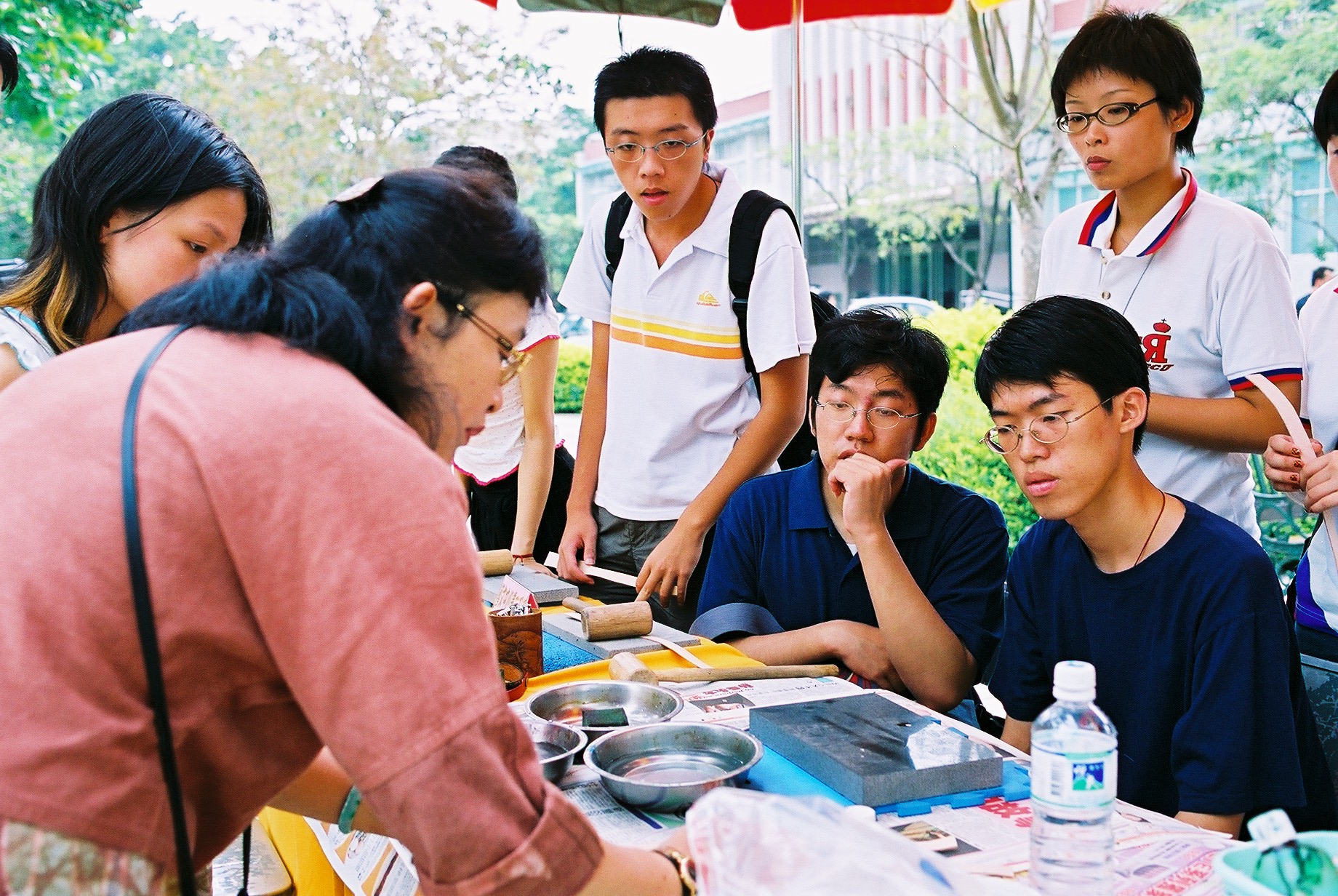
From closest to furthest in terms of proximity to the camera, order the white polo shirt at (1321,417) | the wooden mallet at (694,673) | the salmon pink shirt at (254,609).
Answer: the salmon pink shirt at (254,609) → the wooden mallet at (694,673) → the white polo shirt at (1321,417)

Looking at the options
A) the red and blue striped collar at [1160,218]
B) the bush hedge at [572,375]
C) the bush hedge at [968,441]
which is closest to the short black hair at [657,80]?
the red and blue striped collar at [1160,218]

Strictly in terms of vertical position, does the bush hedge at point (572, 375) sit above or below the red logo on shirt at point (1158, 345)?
below

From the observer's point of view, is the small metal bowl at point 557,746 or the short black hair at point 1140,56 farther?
the short black hair at point 1140,56

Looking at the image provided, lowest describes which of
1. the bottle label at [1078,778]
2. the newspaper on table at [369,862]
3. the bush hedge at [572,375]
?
the bush hedge at [572,375]

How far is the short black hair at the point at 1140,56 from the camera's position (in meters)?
2.48

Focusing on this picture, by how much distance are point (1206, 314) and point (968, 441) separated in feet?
11.1

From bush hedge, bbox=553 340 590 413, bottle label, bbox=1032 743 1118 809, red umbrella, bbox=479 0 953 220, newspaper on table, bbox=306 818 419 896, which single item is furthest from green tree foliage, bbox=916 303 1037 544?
bush hedge, bbox=553 340 590 413

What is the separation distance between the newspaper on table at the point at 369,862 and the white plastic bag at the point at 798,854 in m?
0.55

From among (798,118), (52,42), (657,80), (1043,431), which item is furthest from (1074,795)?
→ (52,42)

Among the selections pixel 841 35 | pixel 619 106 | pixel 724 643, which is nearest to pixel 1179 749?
pixel 724 643

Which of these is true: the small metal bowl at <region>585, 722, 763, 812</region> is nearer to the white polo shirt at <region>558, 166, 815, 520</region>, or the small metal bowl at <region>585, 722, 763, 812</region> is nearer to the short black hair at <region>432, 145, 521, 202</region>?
the white polo shirt at <region>558, 166, 815, 520</region>

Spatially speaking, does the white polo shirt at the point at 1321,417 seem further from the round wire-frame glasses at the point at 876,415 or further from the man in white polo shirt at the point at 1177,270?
the round wire-frame glasses at the point at 876,415

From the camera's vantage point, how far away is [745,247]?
9.70ft

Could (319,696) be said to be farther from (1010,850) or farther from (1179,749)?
(1179,749)
